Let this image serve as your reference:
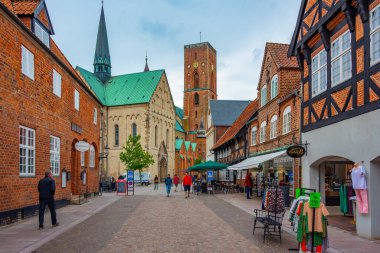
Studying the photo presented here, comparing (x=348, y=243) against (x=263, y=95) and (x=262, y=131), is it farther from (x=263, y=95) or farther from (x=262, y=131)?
(x=263, y=95)

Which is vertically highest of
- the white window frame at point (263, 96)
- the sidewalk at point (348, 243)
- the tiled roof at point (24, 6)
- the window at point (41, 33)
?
the tiled roof at point (24, 6)

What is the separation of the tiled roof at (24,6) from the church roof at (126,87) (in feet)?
155

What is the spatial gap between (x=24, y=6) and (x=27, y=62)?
323cm

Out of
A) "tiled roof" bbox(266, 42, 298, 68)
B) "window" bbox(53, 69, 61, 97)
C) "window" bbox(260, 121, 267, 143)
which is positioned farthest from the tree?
"window" bbox(53, 69, 61, 97)

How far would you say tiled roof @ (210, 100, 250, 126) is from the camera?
167ft

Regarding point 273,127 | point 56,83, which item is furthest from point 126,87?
point 56,83

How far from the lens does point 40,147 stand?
1584 cm

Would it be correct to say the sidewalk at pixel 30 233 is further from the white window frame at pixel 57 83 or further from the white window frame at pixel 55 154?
the white window frame at pixel 57 83

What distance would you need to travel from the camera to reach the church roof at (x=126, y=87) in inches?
2598

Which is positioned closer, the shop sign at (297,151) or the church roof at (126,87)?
the shop sign at (297,151)

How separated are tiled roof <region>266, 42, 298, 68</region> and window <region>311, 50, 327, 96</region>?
6705mm

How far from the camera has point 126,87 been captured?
69.3m

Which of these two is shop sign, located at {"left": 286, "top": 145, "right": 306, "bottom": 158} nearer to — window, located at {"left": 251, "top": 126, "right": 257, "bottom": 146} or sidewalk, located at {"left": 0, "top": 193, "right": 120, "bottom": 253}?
sidewalk, located at {"left": 0, "top": 193, "right": 120, "bottom": 253}

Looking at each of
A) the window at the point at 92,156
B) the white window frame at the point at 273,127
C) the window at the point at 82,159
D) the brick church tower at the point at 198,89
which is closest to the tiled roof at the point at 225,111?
the window at the point at 92,156
